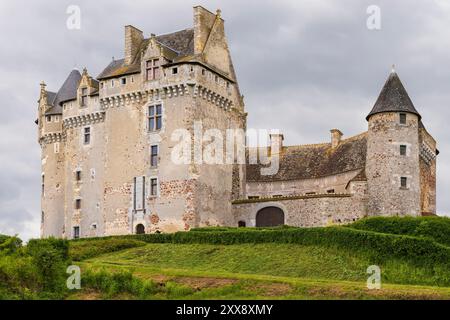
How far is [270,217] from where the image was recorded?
61.0 meters

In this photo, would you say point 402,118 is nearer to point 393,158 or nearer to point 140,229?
point 393,158

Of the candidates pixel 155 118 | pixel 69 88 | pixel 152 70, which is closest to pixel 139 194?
pixel 155 118

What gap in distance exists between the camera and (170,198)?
58469mm

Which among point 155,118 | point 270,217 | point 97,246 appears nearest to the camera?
point 97,246

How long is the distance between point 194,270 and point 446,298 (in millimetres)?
13269

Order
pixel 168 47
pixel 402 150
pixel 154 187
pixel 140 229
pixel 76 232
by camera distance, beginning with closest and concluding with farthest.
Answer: pixel 402 150, pixel 154 187, pixel 140 229, pixel 168 47, pixel 76 232

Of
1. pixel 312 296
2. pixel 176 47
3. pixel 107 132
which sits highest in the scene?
pixel 176 47

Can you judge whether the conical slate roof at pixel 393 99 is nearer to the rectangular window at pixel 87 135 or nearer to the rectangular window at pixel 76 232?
the rectangular window at pixel 87 135

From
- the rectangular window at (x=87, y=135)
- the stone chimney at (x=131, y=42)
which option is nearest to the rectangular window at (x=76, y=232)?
the rectangular window at (x=87, y=135)

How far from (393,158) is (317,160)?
10.4m

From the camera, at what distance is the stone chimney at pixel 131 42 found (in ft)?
208

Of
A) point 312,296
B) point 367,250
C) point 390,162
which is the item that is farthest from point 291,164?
point 312,296

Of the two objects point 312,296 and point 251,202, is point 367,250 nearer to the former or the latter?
point 312,296

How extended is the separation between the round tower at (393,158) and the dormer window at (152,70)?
15.0 meters
